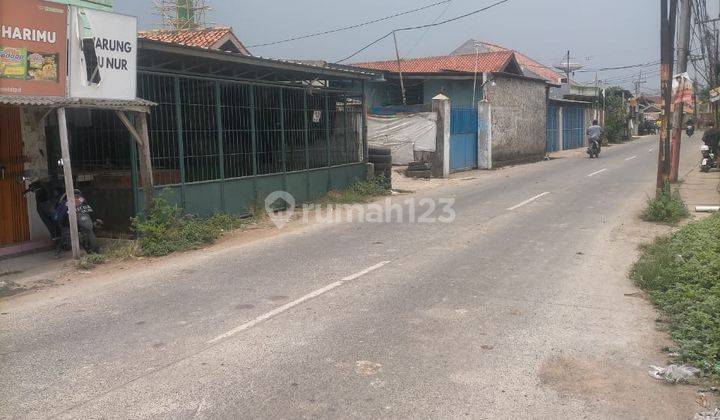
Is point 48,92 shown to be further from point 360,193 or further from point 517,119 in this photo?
point 517,119

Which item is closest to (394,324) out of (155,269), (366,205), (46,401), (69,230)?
(46,401)

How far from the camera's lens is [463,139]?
24578 millimetres

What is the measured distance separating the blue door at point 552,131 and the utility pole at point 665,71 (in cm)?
2370

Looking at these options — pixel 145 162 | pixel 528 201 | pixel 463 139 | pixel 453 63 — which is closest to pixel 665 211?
pixel 528 201

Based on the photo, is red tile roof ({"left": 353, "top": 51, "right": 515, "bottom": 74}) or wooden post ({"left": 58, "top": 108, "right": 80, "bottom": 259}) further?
red tile roof ({"left": 353, "top": 51, "right": 515, "bottom": 74})

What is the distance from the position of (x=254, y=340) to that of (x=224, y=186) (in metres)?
7.22

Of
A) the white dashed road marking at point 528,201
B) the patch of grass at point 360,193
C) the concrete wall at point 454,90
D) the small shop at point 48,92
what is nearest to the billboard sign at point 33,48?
the small shop at point 48,92

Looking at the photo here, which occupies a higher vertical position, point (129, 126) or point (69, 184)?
point (129, 126)

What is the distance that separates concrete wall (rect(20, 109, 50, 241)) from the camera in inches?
400

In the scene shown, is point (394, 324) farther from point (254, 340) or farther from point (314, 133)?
point (314, 133)

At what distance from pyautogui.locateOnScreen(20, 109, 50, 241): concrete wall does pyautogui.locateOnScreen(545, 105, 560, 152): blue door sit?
30.7m

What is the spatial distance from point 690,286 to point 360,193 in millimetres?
10699

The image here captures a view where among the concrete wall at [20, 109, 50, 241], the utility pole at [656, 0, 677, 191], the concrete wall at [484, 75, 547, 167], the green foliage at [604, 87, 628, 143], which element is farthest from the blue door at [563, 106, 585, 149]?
the concrete wall at [20, 109, 50, 241]

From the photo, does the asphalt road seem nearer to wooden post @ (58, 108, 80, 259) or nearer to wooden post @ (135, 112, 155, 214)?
wooden post @ (58, 108, 80, 259)
